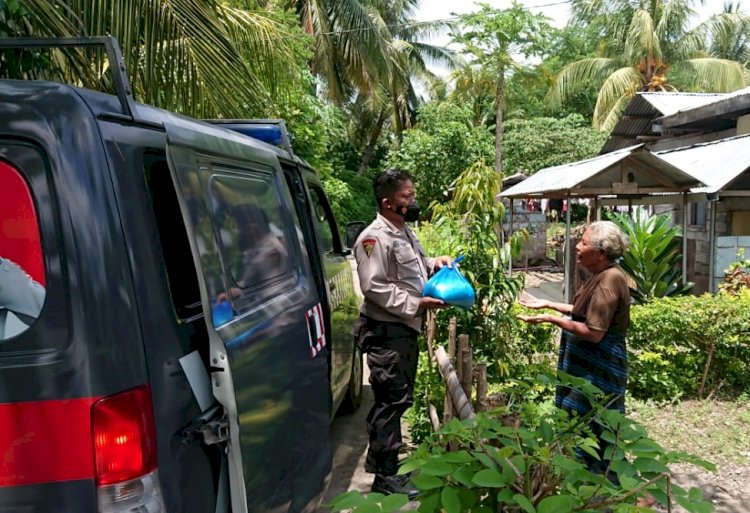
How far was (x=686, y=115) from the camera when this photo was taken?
10148 millimetres

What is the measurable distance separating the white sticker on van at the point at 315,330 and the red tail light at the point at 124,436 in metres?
1.17

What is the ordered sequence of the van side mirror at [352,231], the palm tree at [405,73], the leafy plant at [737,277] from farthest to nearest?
the palm tree at [405,73], the leafy plant at [737,277], the van side mirror at [352,231]

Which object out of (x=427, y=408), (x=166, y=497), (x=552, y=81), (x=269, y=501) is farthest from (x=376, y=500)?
(x=552, y=81)

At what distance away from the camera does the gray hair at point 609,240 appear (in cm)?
312

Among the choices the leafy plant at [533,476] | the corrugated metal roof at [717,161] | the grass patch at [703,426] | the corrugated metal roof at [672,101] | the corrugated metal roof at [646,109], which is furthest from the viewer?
the corrugated metal roof at [646,109]

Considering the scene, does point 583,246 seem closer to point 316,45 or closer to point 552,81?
point 316,45

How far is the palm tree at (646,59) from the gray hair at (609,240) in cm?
1988

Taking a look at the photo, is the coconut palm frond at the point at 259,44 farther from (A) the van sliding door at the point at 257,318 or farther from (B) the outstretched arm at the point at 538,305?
(B) the outstretched arm at the point at 538,305

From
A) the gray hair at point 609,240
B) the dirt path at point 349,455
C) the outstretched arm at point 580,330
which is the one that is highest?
the gray hair at point 609,240

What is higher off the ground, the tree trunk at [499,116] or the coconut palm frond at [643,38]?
the coconut palm frond at [643,38]

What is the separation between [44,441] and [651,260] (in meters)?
6.25

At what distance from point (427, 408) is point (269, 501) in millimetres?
2274

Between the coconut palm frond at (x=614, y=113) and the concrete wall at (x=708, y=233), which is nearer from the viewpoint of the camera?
the concrete wall at (x=708, y=233)

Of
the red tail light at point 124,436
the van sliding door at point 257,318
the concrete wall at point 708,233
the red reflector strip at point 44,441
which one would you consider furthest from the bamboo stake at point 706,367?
the red reflector strip at point 44,441
